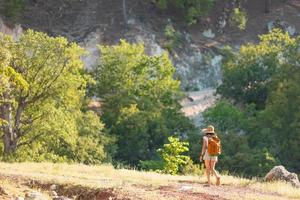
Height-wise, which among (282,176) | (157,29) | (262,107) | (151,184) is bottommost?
(151,184)

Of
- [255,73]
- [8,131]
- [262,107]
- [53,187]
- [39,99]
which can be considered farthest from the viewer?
[255,73]

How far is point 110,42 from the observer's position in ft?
205

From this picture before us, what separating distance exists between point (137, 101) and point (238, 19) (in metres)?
23.8

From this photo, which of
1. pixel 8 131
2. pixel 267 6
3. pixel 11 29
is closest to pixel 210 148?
pixel 8 131

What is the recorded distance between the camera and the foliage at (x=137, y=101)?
155 ft

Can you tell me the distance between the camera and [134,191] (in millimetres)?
15945

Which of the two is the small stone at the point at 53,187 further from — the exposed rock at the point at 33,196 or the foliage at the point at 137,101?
the foliage at the point at 137,101

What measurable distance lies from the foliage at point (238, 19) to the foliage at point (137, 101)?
60.9 feet

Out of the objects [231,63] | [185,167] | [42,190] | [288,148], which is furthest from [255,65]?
[42,190]

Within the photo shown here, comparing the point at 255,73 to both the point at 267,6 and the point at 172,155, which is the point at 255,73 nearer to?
the point at 267,6

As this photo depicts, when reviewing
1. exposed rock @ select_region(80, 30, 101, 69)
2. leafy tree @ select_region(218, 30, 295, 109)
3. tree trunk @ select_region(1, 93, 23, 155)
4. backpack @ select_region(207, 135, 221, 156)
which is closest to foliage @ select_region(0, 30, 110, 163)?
tree trunk @ select_region(1, 93, 23, 155)

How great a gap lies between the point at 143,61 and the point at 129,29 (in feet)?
41.4

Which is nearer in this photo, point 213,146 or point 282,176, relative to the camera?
point 213,146

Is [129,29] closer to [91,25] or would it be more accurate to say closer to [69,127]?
[91,25]
